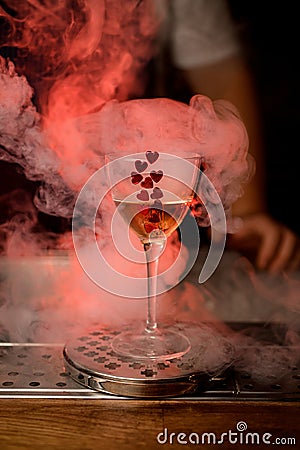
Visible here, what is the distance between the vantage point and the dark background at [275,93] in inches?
36.1

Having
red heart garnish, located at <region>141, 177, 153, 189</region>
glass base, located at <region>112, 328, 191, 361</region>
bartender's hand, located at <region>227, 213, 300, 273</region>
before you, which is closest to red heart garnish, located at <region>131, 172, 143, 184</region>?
red heart garnish, located at <region>141, 177, 153, 189</region>

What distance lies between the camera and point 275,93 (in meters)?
0.95

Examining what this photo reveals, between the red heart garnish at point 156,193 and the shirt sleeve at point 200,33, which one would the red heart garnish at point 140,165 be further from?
the shirt sleeve at point 200,33

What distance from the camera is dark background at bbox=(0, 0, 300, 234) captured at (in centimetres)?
92

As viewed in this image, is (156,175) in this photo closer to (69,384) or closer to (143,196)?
(143,196)

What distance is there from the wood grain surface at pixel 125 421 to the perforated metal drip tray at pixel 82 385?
12 mm

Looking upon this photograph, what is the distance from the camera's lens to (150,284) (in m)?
0.83

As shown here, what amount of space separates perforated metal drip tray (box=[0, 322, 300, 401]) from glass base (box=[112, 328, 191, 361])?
28 millimetres

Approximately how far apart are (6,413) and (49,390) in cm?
5

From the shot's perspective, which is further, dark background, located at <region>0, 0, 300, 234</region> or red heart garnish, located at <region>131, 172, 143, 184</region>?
dark background, located at <region>0, 0, 300, 234</region>

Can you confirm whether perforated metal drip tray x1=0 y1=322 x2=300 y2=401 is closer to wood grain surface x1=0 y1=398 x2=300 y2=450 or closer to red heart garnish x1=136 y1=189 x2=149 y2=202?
wood grain surface x1=0 y1=398 x2=300 y2=450

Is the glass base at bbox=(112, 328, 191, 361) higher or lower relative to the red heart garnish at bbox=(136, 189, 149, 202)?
lower

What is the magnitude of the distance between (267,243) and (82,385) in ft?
1.37

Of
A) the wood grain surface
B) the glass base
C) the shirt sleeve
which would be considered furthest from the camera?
the shirt sleeve
